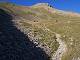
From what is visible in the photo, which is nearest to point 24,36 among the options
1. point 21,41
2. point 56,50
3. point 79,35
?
point 21,41

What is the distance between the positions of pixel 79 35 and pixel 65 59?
1340cm

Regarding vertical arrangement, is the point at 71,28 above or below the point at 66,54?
above

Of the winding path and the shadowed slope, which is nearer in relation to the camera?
the shadowed slope

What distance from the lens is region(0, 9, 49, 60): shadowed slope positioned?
4553cm

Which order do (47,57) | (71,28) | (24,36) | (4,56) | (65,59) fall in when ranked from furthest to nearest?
(71,28)
(24,36)
(47,57)
(65,59)
(4,56)

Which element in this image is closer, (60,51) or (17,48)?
(17,48)

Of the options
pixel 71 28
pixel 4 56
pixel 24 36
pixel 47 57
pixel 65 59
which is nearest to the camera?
pixel 4 56

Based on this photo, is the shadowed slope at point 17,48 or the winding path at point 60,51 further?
the winding path at point 60,51

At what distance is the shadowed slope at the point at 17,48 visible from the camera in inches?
1793

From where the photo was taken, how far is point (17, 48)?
161 feet

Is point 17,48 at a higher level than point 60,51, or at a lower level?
higher

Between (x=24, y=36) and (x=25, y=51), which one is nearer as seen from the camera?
(x=25, y=51)

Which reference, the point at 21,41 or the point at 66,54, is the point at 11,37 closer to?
the point at 21,41

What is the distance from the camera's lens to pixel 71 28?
6912cm
